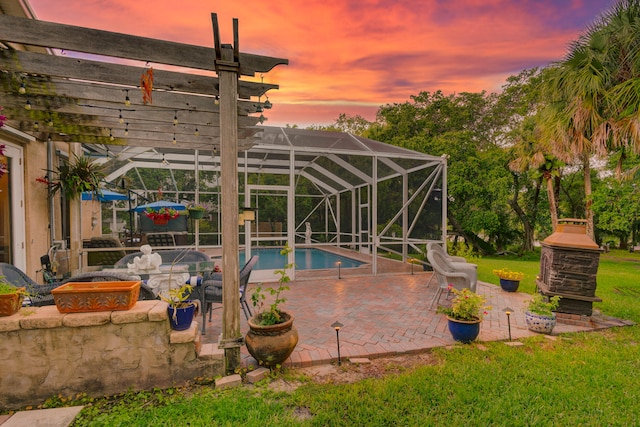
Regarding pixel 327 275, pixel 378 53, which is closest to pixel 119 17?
pixel 378 53

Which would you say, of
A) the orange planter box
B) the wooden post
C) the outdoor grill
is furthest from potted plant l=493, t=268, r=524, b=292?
the orange planter box

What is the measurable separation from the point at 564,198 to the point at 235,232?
2155 cm

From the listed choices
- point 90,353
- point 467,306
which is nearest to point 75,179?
point 90,353

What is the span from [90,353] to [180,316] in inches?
29.5

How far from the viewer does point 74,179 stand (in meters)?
5.18

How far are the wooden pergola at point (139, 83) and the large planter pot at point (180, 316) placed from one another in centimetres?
34

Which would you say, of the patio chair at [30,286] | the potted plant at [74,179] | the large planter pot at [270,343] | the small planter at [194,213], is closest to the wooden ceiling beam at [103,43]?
the patio chair at [30,286]

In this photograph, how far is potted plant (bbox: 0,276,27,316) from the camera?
2.45m

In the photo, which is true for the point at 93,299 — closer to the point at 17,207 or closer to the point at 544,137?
the point at 17,207

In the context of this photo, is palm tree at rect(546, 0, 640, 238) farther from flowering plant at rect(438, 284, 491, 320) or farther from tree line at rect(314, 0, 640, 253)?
flowering plant at rect(438, 284, 491, 320)

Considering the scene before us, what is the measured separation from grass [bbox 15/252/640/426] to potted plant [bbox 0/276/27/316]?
33.7 inches

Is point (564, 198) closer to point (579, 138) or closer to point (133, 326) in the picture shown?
point (579, 138)

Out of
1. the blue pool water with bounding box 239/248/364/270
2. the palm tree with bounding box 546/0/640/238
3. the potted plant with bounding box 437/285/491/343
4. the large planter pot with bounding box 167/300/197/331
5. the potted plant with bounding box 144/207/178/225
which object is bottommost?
the blue pool water with bounding box 239/248/364/270

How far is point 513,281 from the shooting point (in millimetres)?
6395
